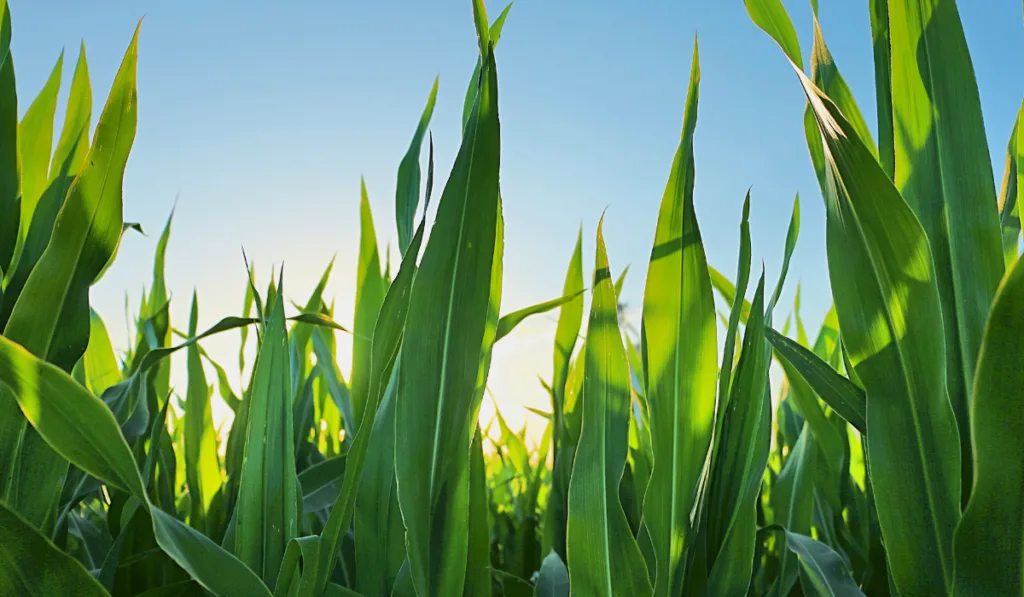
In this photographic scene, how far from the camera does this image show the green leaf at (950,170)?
0.31 metres

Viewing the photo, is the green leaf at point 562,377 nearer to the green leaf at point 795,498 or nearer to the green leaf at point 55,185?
the green leaf at point 795,498

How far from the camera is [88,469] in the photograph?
323mm

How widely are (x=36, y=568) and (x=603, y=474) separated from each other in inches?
9.6

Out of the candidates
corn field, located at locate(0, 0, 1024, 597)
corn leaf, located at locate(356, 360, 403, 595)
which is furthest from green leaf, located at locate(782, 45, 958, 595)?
corn leaf, located at locate(356, 360, 403, 595)

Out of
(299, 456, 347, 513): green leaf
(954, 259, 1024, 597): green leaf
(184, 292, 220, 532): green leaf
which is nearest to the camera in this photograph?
(954, 259, 1024, 597): green leaf

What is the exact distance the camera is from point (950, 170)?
32 centimetres

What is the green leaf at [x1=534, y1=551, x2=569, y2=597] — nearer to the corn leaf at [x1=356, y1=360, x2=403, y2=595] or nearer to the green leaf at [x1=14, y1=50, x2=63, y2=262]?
the corn leaf at [x1=356, y1=360, x2=403, y2=595]

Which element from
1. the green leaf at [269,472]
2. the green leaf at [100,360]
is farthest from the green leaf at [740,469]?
the green leaf at [100,360]

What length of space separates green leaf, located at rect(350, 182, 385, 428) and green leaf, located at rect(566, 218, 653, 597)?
21cm

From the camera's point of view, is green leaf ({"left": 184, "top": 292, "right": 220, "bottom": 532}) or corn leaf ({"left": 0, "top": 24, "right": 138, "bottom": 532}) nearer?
corn leaf ({"left": 0, "top": 24, "right": 138, "bottom": 532})

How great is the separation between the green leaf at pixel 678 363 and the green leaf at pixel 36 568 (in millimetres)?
246

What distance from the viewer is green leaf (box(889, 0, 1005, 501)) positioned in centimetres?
31

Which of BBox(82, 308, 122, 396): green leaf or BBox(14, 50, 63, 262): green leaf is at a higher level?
BBox(14, 50, 63, 262): green leaf

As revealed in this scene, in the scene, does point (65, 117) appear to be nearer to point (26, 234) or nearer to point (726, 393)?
point (26, 234)
